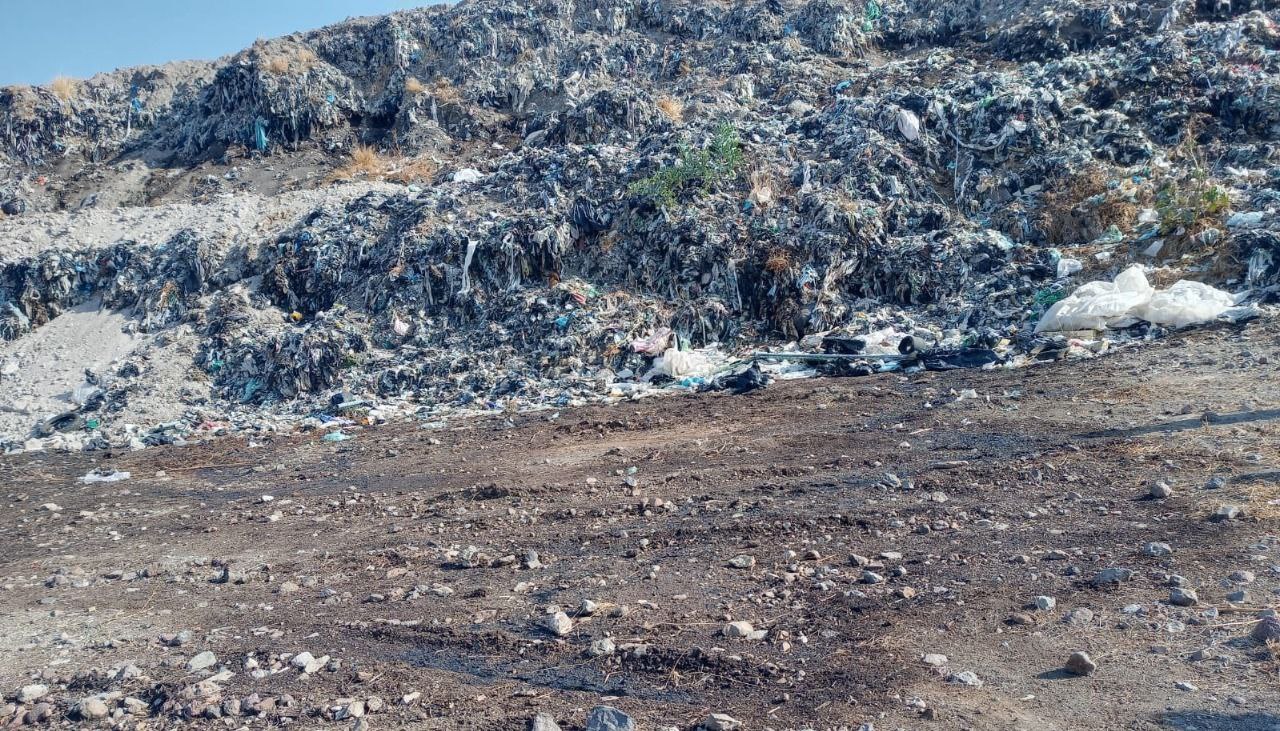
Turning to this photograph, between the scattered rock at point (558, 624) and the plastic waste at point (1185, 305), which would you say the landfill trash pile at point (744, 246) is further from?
the scattered rock at point (558, 624)

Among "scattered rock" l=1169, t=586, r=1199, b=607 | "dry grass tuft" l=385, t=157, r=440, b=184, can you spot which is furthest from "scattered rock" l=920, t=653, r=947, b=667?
"dry grass tuft" l=385, t=157, r=440, b=184

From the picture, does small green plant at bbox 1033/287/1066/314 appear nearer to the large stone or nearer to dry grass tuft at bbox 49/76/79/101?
the large stone

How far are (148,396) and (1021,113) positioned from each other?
362 inches

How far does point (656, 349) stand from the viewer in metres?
7.13

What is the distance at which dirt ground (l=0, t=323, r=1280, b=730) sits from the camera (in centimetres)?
229

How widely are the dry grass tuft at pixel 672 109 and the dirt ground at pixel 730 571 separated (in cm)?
689

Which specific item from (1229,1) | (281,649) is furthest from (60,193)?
(1229,1)

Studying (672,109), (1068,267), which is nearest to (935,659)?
(1068,267)

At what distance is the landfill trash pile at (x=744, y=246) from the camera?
6.69m

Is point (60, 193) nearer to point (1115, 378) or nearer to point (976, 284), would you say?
point (976, 284)

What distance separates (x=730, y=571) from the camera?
3.06 metres

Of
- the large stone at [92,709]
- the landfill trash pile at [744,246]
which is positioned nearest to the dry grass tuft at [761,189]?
the landfill trash pile at [744,246]

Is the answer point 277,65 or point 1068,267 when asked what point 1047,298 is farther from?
point 277,65

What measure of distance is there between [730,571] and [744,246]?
529 centimetres
